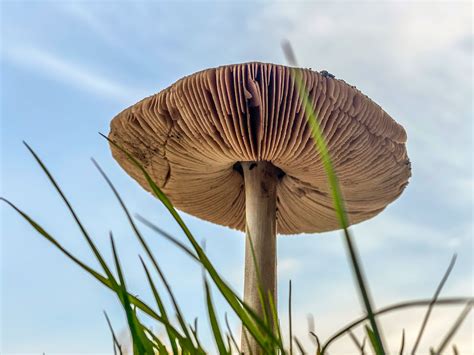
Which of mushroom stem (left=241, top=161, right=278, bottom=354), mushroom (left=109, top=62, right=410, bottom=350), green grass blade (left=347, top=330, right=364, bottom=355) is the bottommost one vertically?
green grass blade (left=347, top=330, right=364, bottom=355)

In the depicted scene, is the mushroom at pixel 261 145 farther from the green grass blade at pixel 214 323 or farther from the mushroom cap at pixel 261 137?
the green grass blade at pixel 214 323

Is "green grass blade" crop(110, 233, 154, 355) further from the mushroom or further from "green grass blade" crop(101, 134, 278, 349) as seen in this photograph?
the mushroom

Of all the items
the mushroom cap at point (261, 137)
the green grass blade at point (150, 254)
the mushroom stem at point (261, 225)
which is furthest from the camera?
the mushroom stem at point (261, 225)

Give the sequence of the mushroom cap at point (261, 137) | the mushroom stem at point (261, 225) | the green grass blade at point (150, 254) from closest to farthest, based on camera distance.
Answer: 1. the green grass blade at point (150, 254)
2. the mushroom cap at point (261, 137)
3. the mushroom stem at point (261, 225)

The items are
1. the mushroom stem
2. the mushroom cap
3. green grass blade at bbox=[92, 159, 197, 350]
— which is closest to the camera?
green grass blade at bbox=[92, 159, 197, 350]

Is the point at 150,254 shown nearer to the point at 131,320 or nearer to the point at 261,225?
the point at 131,320

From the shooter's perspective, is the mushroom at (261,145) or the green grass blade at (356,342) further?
the mushroom at (261,145)

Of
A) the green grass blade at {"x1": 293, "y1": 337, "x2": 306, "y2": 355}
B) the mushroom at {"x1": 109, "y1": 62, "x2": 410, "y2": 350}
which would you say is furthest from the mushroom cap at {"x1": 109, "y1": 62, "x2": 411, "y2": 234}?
the green grass blade at {"x1": 293, "y1": 337, "x2": 306, "y2": 355}

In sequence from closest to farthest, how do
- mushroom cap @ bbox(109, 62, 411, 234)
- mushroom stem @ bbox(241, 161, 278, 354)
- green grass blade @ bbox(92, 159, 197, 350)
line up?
green grass blade @ bbox(92, 159, 197, 350), mushroom cap @ bbox(109, 62, 411, 234), mushroom stem @ bbox(241, 161, 278, 354)

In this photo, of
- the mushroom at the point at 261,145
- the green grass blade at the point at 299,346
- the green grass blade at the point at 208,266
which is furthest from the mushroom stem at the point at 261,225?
the green grass blade at the point at 208,266
